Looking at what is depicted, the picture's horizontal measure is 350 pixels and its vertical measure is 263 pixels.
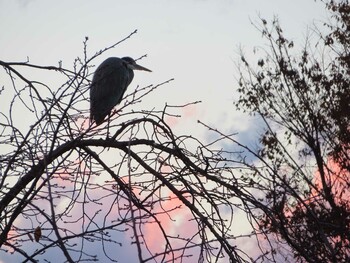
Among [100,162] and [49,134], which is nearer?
[49,134]

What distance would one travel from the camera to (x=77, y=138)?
135 inches

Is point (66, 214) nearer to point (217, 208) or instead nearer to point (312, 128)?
point (217, 208)

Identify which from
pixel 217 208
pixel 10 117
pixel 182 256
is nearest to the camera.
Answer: pixel 182 256

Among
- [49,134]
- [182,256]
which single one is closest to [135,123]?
[49,134]

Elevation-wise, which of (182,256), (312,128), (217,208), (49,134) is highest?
(312,128)

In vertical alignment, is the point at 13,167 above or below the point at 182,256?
above

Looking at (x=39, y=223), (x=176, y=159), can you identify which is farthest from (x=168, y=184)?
(x=39, y=223)

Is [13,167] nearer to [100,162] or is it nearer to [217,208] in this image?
[100,162]

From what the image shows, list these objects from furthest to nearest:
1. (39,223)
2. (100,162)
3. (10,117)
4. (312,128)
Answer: (312,128)
(100,162)
(39,223)
(10,117)

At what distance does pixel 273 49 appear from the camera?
12.2 metres

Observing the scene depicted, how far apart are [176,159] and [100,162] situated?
697mm

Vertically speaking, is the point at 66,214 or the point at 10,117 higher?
the point at 10,117

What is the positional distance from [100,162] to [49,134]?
61 cm

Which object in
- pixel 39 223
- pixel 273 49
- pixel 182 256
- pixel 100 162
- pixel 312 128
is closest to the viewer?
pixel 182 256
